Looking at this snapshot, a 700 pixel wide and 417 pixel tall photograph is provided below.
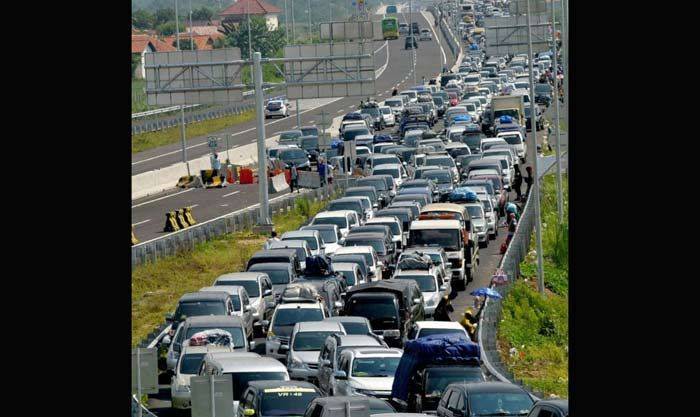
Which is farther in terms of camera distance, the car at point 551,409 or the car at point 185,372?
the car at point 185,372

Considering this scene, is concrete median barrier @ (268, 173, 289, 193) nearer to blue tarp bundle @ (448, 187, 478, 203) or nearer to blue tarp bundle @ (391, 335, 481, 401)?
blue tarp bundle @ (448, 187, 478, 203)

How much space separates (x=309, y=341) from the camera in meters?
30.7

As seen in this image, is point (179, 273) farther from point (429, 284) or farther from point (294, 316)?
point (294, 316)

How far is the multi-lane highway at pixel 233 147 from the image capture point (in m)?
63.8

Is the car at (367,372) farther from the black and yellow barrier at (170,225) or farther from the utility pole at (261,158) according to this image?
the black and yellow barrier at (170,225)

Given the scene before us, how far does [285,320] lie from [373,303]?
6.05 feet

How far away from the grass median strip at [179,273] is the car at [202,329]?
15.9ft

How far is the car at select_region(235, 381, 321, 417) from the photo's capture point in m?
23.7

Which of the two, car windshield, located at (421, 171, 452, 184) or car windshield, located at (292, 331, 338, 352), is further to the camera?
car windshield, located at (421, 171, 452, 184)

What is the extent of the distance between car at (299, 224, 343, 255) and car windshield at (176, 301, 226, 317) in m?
12.0

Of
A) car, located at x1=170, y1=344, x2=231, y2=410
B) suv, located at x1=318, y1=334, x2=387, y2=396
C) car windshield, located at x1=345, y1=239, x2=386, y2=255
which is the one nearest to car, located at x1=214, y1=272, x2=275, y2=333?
car, located at x1=170, y1=344, x2=231, y2=410

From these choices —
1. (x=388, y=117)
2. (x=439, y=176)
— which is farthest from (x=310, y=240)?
(x=388, y=117)

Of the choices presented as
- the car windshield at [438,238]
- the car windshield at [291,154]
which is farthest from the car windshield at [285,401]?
the car windshield at [291,154]
